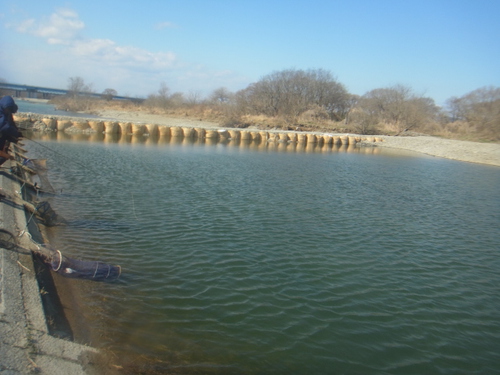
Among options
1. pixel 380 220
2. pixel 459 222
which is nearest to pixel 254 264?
pixel 380 220

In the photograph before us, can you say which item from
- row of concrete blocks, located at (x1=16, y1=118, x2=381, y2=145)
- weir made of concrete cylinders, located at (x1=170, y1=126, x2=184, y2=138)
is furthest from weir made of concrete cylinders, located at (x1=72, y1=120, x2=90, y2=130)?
weir made of concrete cylinders, located at (x1=170, y1=126, x2=184, y2=138)

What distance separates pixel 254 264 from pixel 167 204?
5299 mm

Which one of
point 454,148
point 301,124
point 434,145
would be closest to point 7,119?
point 454,148

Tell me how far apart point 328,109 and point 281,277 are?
251 ft

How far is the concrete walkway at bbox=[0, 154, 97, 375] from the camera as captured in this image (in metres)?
4.28

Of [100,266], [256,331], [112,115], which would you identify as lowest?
[256,331]

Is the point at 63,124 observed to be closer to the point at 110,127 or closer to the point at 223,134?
the point at 110,127

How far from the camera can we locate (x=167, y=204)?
13.0m

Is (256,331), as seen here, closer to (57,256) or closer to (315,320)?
(315,320)

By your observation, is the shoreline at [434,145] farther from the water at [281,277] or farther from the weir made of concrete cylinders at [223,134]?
the water at [281,277]

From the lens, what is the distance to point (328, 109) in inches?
3184

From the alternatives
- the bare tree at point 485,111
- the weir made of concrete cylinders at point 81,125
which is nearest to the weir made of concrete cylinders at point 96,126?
the weir made of concrete cylinders at point 81,125

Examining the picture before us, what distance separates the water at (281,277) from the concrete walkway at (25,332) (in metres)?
0.67

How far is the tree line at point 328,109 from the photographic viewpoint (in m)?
63.5
